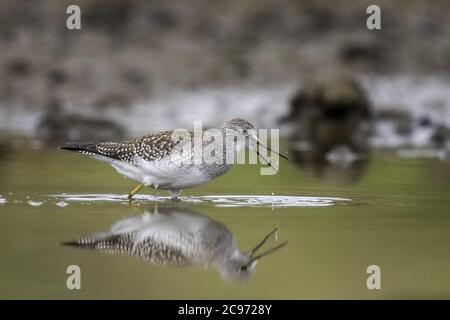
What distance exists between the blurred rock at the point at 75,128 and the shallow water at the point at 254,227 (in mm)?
4358

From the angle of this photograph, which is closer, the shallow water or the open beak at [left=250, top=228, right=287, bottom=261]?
the shallow water

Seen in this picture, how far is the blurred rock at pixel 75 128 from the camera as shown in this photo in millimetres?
19484

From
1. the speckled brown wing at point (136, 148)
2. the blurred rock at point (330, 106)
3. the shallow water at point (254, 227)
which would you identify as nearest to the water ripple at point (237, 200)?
the shallow water at point (254, 227)

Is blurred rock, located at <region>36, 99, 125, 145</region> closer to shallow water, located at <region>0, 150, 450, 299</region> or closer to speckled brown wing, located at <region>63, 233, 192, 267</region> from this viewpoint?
shallow water, located at <region>0, 150, 450, 299</region>

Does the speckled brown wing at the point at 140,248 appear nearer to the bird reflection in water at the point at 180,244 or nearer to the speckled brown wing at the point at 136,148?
the bird reflection in water at the point at 180,244

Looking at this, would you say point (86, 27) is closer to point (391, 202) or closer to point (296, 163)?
point (296, 163)

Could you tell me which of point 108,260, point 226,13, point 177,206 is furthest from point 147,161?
point 226,13

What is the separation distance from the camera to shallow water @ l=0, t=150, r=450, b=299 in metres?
7.45

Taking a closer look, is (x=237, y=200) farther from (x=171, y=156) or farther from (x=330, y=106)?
(x=330, y=106)

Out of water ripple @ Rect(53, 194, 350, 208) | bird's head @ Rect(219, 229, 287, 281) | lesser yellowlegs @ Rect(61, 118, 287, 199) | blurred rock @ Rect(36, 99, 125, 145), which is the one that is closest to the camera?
bird's head @ Rect(219, 229, 287, 281)

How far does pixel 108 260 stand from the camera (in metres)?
8.24

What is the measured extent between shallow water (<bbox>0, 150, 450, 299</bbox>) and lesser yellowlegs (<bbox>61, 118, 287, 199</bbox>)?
282 mm

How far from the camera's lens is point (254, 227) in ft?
32.2

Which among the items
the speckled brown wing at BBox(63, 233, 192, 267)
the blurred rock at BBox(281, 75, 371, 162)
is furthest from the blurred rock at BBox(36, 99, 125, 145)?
the speckled brown wing at BBox(63, 233, 192, 267)
